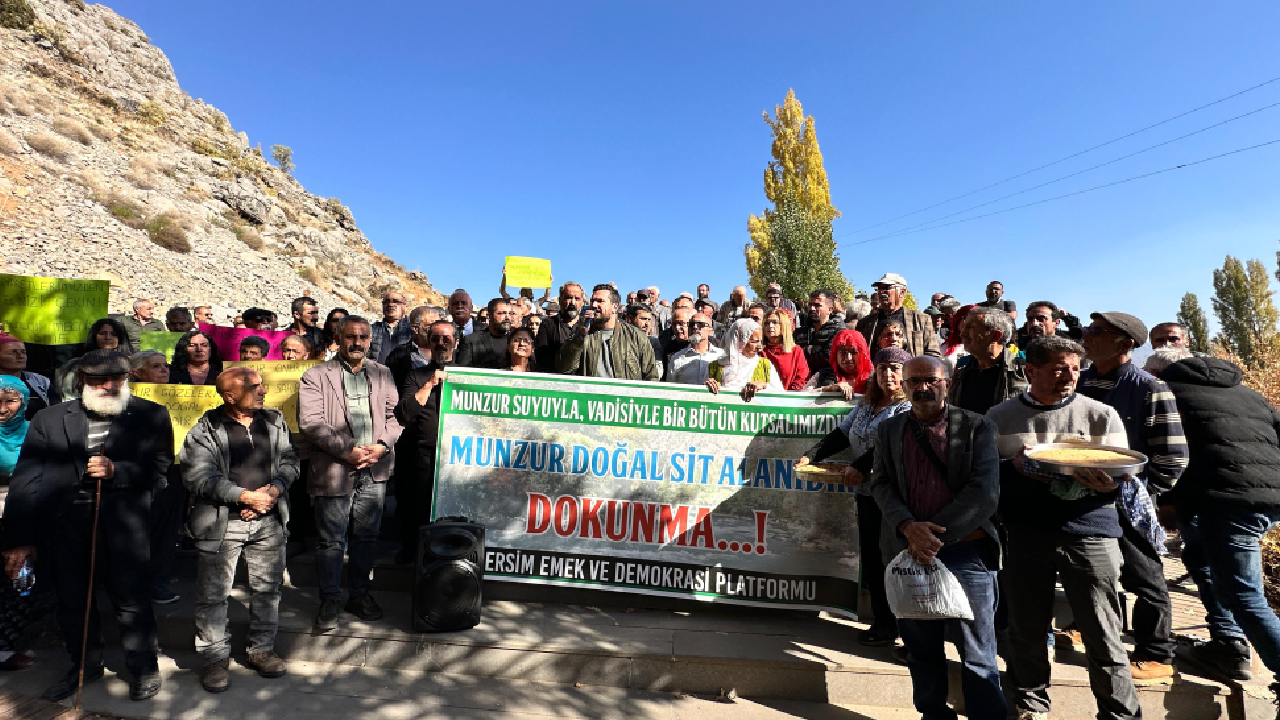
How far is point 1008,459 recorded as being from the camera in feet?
10.0

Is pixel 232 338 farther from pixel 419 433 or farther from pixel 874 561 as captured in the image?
pixel 874 561

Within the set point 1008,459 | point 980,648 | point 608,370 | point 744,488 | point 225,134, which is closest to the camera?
point 980,648

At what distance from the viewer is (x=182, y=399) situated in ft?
16.8

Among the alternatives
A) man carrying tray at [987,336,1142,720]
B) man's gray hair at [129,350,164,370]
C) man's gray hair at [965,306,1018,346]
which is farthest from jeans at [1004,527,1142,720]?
man's gray hair at [129,350,164,370]

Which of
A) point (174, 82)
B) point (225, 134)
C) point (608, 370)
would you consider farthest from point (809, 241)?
point (174, 82)

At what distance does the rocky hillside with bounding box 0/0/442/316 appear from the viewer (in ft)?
59.3

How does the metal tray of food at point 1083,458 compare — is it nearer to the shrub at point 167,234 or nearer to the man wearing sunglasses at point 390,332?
the man wearing sunglasses at point 390,332

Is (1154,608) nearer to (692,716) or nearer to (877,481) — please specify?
(877,481)

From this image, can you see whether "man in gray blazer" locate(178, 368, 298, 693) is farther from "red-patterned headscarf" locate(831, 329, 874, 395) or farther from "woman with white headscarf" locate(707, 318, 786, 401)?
"red-patterned headscarf" locate(831, 329, 874, 395)

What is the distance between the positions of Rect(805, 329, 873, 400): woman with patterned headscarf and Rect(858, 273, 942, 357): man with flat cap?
83cm

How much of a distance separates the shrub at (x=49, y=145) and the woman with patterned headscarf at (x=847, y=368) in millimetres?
30696

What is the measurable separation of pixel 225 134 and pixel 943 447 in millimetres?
52350

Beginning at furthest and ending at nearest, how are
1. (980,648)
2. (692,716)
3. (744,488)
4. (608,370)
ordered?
(608,370) → (744,488) → (692,716) → (980,648)

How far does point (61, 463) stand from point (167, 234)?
79.0 feet
